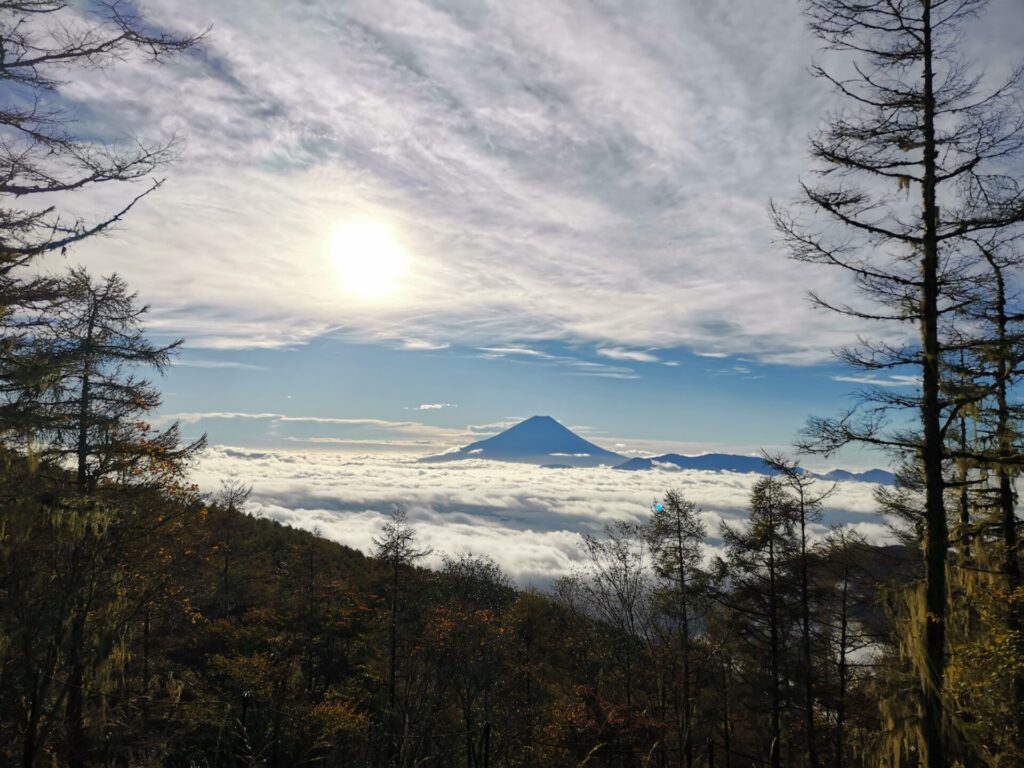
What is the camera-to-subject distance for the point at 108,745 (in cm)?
1412

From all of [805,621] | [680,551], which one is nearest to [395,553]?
[680,551]

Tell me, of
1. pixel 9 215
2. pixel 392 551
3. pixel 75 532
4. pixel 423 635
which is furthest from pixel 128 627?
pixel 423 635

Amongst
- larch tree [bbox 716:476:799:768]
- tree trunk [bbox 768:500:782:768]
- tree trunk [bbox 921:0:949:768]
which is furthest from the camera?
larch tree [bbox 716:476:799:768]

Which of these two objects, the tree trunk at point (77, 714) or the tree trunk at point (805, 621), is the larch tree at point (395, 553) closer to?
the tree trunk at point (77, 714)

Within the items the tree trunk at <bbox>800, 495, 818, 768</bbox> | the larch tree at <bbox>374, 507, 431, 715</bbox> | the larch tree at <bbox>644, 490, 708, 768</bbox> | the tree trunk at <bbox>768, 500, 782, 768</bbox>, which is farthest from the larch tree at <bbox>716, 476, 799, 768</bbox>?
the larch tree at <bbox>374, 507, 431, 715</bbox>

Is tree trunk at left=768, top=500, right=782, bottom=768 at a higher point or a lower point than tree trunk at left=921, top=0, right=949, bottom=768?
lower

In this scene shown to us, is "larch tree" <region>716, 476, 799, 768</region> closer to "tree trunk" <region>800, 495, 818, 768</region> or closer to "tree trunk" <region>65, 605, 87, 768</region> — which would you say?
"tree trunk" <region>800, 495, 818, 768</region>

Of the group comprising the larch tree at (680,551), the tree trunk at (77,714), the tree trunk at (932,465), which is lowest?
the tree trunk at (77,714)

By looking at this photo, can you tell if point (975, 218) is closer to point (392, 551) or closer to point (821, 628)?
point (821, 628)

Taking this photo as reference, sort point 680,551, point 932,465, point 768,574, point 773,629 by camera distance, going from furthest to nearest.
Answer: point 680,551 → point 768,574 → point 773,629 → point 932,465

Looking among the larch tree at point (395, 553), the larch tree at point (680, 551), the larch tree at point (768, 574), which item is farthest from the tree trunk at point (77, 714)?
the larch tree at point (768, 574)

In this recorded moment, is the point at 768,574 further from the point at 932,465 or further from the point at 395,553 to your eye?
the point at 395,553

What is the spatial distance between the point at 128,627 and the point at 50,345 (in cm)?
818

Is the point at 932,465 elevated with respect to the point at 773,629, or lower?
elevated
